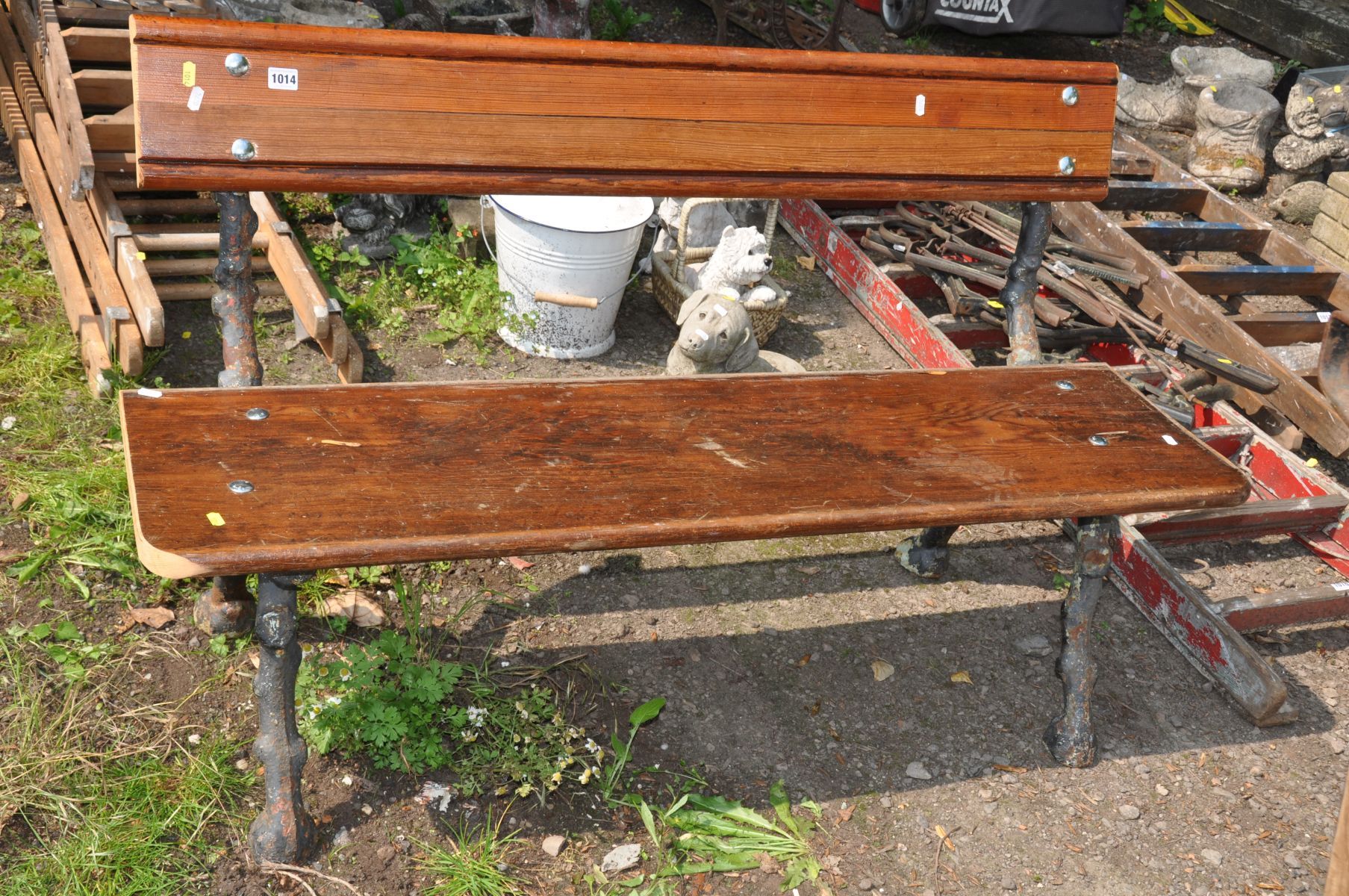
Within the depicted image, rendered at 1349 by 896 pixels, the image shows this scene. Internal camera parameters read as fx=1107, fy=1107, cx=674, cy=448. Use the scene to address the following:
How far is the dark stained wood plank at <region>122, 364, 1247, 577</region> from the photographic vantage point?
2.10m

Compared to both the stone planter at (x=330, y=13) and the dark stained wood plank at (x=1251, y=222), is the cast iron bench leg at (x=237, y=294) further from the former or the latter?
the dark stained wood plank at (x=1251, y=222)

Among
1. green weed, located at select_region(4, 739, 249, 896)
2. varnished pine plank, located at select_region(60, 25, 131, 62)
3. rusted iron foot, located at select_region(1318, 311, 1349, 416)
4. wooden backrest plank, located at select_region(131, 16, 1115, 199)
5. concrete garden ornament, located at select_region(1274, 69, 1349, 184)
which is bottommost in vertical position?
green weed, located at select_region(4, 739, 249, 896)

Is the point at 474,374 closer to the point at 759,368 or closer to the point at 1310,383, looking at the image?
the point at 759,368

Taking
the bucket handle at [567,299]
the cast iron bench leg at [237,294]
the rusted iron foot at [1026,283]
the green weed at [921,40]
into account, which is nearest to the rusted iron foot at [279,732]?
the cast iron bench leg at [237,294]

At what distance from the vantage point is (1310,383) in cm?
468

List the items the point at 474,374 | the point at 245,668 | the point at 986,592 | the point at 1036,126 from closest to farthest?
the point at 245,668 < the point at 1036,126 < the point at 986,592 < the point at 474,374

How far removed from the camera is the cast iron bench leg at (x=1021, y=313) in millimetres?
3432

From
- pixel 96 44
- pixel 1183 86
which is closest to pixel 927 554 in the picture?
pixel 96 44

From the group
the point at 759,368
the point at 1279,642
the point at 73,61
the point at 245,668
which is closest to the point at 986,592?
the point at 1279,642

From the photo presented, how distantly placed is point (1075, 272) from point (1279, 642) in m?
1.86

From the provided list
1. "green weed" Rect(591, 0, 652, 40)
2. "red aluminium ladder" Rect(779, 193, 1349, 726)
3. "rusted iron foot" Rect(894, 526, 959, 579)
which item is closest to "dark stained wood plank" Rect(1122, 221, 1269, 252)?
"red aluminium ladder" Rect(779, 193, 1349, 726)

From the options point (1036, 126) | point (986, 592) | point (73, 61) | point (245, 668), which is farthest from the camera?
point (73, 61)

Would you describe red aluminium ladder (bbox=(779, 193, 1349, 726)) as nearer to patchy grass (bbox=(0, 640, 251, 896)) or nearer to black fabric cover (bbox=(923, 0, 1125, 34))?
patchy grass (bbox=(0, 640, 251, 896))

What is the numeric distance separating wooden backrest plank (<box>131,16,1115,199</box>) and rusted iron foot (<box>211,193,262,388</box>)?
0.09 metres
